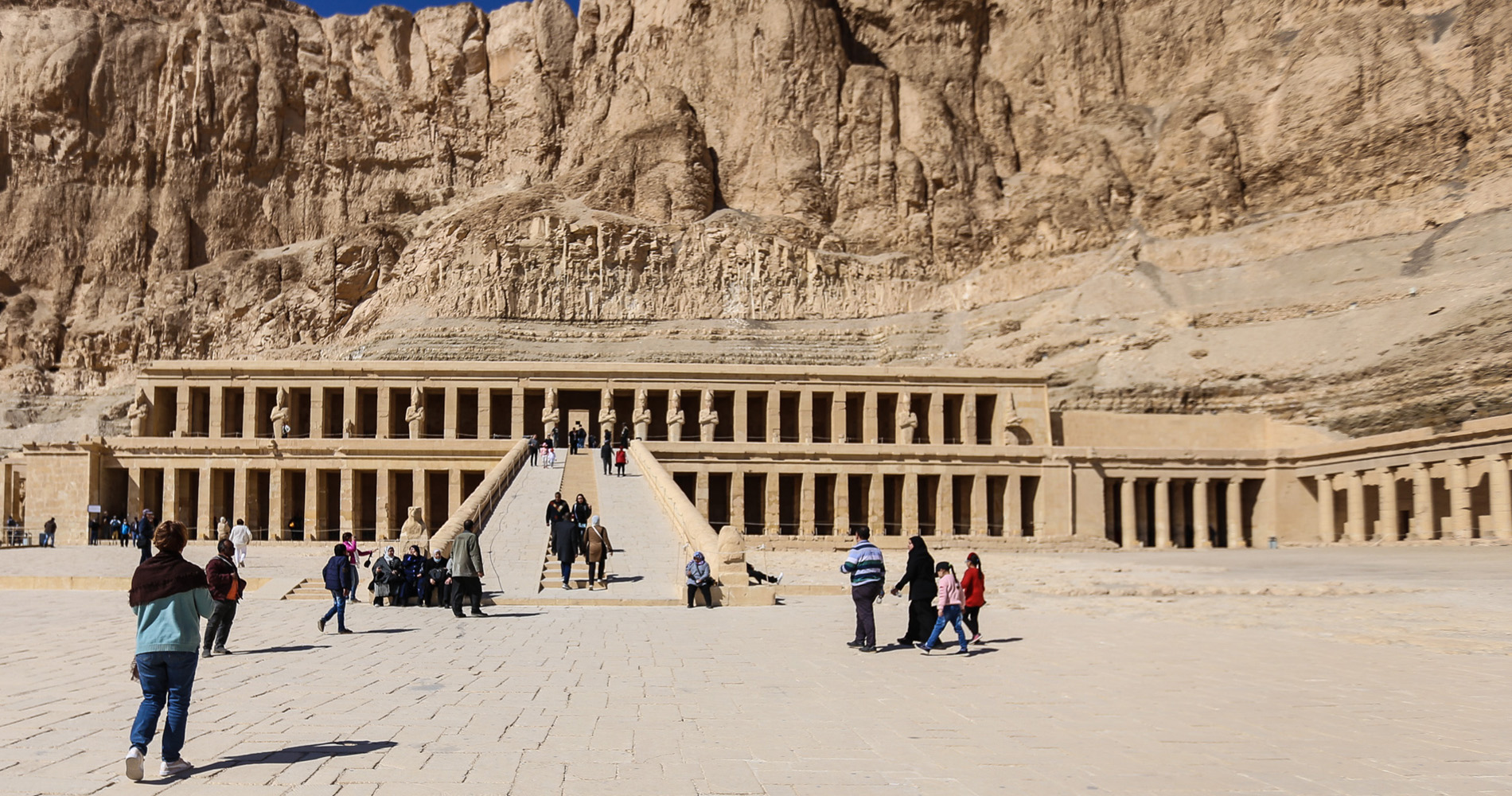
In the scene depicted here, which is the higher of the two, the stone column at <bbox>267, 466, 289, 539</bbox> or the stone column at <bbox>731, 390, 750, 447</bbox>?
the stone column at <bbox>731, 390, 750, 447</bbox>

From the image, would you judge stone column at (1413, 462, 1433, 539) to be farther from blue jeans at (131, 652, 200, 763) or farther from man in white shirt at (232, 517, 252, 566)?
blue jeans at (131, 652, 200, 763)

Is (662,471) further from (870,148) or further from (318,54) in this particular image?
(318,54)

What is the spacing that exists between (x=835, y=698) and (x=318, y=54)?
8791 cm

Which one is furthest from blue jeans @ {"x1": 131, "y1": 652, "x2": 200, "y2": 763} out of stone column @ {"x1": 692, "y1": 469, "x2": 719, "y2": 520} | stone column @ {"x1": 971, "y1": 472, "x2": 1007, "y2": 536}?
stone column @ {"x1": 971, "y1": 472, "x2": 1007, "y2": 536}

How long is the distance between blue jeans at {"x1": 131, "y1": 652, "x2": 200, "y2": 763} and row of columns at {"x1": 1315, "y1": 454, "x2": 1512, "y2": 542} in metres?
36.5

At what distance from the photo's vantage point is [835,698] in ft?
33.9

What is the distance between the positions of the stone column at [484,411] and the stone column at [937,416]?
18453mm

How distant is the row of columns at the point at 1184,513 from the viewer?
44094 mm

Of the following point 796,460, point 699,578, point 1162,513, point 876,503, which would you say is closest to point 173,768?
point 699,578

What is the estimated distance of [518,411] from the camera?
49.2m

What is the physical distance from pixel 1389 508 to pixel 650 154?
4968 cm

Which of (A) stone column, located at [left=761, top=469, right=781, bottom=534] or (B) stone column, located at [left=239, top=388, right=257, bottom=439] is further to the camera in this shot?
(B) stone column, located at [left=239, top=388, right=257, bottom=439]

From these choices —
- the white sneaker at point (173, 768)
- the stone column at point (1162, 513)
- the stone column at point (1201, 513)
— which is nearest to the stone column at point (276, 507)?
the stone column at point (1162, 513)

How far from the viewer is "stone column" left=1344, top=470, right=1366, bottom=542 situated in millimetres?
41156
